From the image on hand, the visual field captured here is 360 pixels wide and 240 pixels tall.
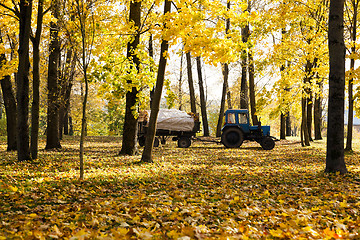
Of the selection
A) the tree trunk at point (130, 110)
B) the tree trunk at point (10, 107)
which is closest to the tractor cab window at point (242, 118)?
the tree trunk at point (130, 110)

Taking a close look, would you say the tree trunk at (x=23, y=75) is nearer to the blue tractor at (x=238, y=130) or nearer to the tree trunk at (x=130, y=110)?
the tree trunk at (x=130, y=110)

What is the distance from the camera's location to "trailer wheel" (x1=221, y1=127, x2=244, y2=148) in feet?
56.1

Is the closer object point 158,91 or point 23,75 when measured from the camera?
point 23,75

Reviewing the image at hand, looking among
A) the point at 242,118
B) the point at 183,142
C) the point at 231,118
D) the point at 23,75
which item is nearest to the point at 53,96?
the point at 23,75

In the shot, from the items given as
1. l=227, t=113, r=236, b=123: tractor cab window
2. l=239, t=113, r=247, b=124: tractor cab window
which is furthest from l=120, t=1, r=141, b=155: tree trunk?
l=239, t=113, r=247, b=124: tractor cab window

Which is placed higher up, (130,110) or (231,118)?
(130,110)

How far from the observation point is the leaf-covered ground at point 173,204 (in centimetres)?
360

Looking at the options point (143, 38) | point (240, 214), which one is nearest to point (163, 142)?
point (143, 38)

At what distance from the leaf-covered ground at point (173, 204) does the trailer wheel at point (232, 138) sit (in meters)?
8.21

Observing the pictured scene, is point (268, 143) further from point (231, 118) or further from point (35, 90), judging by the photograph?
point (35, 90)

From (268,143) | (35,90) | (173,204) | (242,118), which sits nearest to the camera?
(173,204)

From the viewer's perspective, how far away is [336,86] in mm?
7883

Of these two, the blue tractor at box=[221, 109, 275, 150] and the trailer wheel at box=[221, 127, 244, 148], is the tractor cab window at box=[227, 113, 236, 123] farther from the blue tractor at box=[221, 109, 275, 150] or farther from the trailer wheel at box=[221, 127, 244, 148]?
the trailer wheel at box=[221, 127, 244, 148]

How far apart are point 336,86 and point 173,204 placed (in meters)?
5.38
